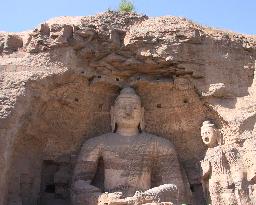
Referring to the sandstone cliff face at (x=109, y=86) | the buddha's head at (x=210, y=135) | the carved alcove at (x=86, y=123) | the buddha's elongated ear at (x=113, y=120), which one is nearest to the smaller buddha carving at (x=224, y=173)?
the buddha's head at (x=210, y=135)

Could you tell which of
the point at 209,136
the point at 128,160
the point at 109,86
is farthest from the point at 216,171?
the point at 109,86

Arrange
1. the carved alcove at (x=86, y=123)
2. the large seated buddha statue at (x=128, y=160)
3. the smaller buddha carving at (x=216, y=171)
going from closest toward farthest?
the smaller buddha carving at (x=216, y=171), the large seated buddha statue at (x=128, y=160), the carved alcove at (x=86, y=123)

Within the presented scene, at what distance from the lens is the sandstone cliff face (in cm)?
786

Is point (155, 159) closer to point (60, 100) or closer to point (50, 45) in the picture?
point (60, 100)

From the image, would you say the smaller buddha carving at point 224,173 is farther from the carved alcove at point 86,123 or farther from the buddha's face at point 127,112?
the buddha's face at point 127,112

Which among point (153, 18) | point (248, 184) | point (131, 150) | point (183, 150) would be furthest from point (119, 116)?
point (248, 184)

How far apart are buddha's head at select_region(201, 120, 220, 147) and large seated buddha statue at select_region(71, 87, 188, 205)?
615 millimetres

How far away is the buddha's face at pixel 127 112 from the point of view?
339 inches

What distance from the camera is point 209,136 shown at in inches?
319

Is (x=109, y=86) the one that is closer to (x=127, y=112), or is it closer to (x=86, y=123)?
(x=127, y=112)

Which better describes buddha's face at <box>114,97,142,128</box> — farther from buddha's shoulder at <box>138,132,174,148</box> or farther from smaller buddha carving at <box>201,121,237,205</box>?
smaller buddha carving at <box>201,121,237,205</box>

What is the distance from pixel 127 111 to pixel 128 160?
865 millimetres

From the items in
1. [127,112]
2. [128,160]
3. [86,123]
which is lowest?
[128,160]

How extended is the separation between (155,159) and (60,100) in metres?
1.87
